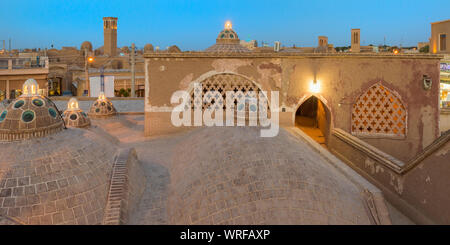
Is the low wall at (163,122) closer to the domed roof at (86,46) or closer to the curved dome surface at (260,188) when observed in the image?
the curved dome surface at (260,188)

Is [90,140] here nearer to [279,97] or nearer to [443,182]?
[279,97]

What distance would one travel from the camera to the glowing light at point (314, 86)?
1105 centimetres

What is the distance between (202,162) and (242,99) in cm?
401

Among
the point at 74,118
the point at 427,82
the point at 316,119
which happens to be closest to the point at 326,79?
the point at 427,82

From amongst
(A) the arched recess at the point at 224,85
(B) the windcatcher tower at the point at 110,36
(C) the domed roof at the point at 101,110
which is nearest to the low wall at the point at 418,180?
(A) the arched recess at the point at 224,85

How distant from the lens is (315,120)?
1512cm

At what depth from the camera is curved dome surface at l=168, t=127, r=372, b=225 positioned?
5332 mm

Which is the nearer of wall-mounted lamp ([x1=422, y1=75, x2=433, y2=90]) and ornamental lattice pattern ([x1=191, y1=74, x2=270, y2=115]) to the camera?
wall-mounted lamp ([x1=422, y1=75, x2=433, y2=90])

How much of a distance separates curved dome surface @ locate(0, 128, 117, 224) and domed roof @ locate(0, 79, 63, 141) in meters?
0.17

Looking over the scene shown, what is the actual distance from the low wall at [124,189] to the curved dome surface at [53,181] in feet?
0.50

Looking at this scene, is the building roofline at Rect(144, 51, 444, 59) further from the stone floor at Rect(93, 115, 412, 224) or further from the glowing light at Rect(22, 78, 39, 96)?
the glowing light at Rect(22, 78, 39, 96)

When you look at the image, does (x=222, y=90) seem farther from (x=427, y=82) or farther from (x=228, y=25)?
(x=427, y=82)

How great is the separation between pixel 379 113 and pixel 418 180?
502 centimetres

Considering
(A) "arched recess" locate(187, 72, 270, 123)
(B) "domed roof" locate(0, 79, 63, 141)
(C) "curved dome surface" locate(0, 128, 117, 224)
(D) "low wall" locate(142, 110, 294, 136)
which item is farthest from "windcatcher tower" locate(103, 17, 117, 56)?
(C) "curved dome surface" locate(0, 128, 117, 224)
